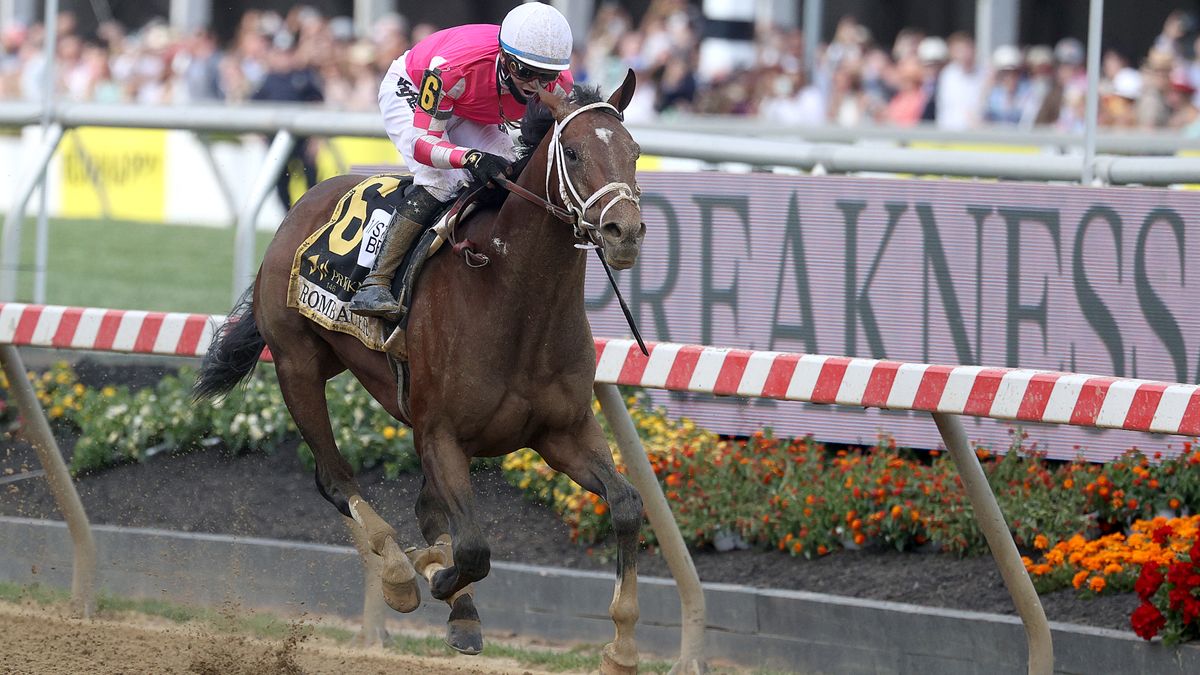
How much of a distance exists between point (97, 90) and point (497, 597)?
1284cm

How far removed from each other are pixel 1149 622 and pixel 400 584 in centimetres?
233

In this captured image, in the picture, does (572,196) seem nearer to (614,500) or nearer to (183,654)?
(614,500)

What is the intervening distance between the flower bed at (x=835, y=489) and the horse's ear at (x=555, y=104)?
2180 millimetres

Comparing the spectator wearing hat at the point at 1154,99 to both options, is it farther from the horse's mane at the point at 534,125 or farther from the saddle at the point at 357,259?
the horse's mane at the point at 534,125

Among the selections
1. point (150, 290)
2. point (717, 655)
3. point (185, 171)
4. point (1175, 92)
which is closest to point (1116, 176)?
point (717, 655)

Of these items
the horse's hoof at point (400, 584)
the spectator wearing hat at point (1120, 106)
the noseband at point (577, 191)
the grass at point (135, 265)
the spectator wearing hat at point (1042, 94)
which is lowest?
the grass at point (135, 265)

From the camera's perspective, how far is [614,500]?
558cm

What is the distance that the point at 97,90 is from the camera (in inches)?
733

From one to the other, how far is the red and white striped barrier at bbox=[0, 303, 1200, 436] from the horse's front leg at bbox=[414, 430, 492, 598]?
2.26 feet

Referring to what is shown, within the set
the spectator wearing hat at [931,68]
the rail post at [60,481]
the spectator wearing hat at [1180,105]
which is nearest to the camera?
the rail post at [60,481]

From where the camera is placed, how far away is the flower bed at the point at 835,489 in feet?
20.1

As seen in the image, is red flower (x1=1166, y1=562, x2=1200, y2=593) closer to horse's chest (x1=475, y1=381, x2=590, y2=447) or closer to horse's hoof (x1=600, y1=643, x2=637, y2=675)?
horse's hoof (x1=600, y1=643, x2=637, y2=675)

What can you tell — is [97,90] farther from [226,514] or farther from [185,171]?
[226,514]

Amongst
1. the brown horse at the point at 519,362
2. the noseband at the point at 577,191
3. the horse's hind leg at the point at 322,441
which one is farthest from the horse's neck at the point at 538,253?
the horse's hind leg at the point at 322,441
